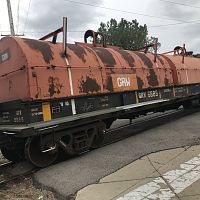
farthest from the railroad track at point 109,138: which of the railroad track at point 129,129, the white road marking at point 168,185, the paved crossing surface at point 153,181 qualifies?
the white road marking at point 168,185

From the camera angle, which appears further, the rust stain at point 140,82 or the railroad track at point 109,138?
the rust stain at point 140,82

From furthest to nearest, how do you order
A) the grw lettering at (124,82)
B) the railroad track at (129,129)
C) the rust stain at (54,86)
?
the railroad track at (129,129)
the grw lettering at (124,82)
the rust stain at (54,86)

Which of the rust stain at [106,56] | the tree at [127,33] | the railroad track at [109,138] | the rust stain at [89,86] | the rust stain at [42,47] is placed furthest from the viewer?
the tree at [127,33]

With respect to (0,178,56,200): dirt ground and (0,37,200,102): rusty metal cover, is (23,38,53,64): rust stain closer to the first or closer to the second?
(0,37,200,102): rusty metal cover

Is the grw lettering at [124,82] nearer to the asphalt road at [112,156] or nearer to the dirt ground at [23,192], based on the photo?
the asphalt road at [112,156]

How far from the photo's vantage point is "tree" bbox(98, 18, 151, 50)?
212ft

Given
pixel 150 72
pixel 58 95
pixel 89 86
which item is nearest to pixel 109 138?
pixel 89 86

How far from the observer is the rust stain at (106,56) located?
977cm

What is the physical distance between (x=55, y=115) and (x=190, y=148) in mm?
3279

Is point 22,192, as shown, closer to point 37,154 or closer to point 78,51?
point 37,154

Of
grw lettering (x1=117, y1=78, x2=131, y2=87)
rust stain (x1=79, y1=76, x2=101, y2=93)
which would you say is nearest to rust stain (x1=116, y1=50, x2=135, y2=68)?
grw lettering (x1=117, y1=78, x2=131, y2=87)

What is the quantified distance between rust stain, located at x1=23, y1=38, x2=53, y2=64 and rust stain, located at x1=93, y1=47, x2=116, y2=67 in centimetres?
191

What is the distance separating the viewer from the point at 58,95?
8039mm

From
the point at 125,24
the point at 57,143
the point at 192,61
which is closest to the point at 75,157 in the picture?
the point at 57,143
